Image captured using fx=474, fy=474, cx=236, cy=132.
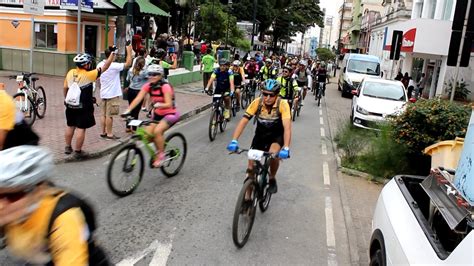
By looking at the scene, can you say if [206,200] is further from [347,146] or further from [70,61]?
[70,61]

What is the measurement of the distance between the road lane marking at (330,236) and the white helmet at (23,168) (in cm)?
380

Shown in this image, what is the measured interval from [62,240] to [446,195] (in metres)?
2.88

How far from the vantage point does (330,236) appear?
5.96m

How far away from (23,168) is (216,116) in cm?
942

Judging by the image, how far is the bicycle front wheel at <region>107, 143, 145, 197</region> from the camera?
21.1ft

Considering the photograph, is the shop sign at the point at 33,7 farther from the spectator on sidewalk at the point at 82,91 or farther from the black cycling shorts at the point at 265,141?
the black cycling shorts at the point at 265,141

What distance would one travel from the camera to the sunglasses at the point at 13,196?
6.89 ft

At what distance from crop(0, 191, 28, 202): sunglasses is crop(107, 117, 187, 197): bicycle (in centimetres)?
428

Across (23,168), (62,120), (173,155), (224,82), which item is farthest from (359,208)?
(62,120)

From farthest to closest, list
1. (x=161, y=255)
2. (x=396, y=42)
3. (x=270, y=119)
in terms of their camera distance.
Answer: (x=396, y=42) → (x=270, y=119) → (x=161, y=255)

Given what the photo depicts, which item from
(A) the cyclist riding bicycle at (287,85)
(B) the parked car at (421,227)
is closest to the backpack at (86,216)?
(B) the parked car at (421,227)

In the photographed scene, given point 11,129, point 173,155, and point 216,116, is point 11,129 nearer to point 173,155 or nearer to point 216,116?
point 173,155

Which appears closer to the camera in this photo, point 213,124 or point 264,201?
point 264,201

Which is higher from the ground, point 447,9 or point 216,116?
point 447,9
